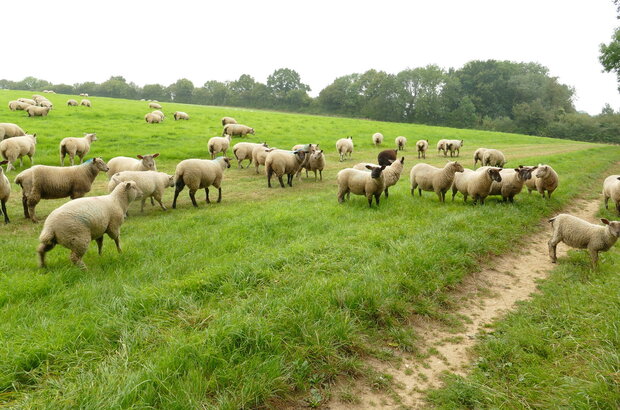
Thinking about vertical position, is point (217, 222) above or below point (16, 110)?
below


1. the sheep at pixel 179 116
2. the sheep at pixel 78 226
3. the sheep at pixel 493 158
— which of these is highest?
the sheep at pixel 179 116

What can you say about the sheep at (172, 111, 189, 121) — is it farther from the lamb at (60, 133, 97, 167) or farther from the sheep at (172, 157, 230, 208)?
the sheep at (172, 157, 230, 208)

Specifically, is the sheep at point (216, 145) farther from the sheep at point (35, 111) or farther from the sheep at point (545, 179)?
the sheep at point (35, 111)

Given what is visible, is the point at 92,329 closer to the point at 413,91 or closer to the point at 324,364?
the point at 324,364

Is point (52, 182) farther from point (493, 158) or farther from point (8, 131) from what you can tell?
point (493, 158)

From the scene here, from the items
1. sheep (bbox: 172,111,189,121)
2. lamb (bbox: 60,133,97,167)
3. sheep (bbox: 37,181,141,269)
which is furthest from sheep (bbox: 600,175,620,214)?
sheep (bbox: 172,111,189,121)

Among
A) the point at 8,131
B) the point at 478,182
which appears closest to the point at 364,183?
the point at 478,182

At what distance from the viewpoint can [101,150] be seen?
17.6m

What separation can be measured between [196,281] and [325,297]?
6.76 feet

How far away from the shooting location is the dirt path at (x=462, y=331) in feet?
10.7

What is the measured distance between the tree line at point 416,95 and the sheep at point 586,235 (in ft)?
236

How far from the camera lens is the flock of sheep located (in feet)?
18.6

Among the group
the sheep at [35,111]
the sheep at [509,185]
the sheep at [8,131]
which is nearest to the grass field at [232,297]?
the sheep at [509,185]

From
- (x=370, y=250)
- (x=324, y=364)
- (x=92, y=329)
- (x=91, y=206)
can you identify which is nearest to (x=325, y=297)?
(x=324, y=364)
